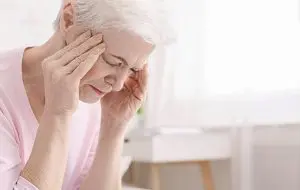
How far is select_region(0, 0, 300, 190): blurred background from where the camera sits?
6.80 feet

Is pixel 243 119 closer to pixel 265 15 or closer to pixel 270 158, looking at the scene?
pixel 270 158

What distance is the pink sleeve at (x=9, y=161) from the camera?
107 centimetres

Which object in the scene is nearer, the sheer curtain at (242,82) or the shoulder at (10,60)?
the shoulder at (10,60)

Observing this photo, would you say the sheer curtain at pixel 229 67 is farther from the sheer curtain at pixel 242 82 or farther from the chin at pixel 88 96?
the chin at pixel 88 96

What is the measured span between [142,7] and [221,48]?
1137 mm

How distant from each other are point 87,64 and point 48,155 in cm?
20

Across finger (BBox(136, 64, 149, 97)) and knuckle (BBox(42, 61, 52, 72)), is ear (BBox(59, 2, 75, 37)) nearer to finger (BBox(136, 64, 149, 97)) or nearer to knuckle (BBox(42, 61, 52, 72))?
knuckle (BBox(42, 61, 52, 72))

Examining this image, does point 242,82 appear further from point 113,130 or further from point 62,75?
point 62,75

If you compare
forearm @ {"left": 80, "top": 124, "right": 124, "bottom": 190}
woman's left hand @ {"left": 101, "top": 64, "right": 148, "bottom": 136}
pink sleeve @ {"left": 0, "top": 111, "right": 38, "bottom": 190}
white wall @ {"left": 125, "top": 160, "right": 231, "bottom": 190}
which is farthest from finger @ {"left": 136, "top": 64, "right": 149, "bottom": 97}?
white wall @ {"left": 125, "top": 160, "right": 231, "bottom": 190}

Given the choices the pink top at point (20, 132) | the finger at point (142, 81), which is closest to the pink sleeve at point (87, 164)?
the pink top at point (20, 132)

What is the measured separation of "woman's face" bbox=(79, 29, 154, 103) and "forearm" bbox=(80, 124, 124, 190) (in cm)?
19

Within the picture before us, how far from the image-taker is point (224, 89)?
7.18ft

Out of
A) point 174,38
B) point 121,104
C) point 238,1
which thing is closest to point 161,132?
point 238,1

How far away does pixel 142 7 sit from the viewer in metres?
1.10
